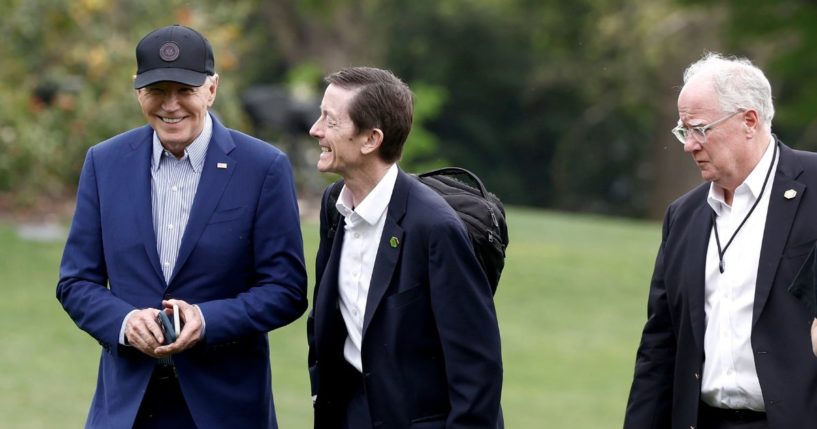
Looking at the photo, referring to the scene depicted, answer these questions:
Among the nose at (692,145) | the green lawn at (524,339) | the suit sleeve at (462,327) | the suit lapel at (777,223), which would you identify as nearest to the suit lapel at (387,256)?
the suit sleeve at (462,327)

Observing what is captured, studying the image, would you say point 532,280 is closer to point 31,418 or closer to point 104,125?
point 104,125

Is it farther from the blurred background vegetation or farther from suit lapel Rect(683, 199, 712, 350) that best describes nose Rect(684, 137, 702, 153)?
the blurred background vegetation

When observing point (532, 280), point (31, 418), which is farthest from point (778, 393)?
point (532, 280)

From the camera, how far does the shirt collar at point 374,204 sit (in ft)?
15.4

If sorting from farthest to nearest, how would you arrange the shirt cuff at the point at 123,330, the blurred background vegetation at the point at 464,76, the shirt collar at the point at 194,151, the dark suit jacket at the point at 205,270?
the blurred background vegetation at the point at 464,76
the shirt collar at the point at 194,151
the dark suit jacket at the point at 205,270
the shirt cuff at the point at 123,330

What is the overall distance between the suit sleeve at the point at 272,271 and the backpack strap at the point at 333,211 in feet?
0.46

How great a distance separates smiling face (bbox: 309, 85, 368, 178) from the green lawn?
624 centimetres

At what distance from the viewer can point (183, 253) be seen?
16.0 ft

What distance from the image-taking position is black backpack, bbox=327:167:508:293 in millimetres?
4730

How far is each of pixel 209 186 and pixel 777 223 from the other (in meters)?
1.84

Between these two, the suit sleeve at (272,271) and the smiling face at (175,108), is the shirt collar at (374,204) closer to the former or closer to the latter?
the suit sleeve at (272,271)

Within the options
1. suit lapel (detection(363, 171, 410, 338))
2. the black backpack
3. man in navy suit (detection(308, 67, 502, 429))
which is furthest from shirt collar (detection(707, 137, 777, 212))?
suit lapel (detection(363, 171, 410, 338))

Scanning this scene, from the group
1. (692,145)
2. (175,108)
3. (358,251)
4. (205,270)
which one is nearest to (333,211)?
(358,251)

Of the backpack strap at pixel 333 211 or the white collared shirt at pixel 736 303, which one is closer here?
the white collared shirt at pixel 736 303
